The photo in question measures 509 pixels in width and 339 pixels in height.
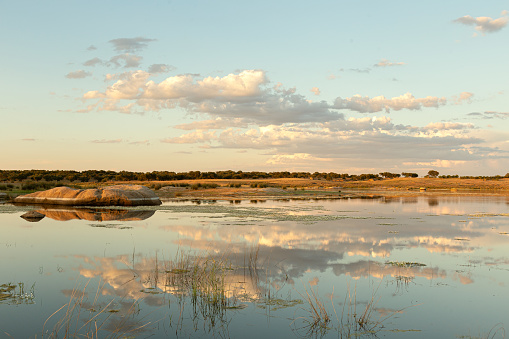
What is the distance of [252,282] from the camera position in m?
11.1

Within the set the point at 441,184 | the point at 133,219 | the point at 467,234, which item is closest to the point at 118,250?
the point at 133,219

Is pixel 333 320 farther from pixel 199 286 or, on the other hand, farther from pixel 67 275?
pixel 67 275

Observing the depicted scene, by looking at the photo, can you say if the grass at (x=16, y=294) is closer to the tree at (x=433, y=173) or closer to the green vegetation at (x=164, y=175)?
the green vegetation at (x=164, y=175)

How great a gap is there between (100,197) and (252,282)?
26.9 metres

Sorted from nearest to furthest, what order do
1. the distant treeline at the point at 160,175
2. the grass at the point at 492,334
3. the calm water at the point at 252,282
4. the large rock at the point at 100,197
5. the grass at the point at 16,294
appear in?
the grass at the point at 492,334 < the calm water at the point at 252,282 < the grass at the point at 16,294 < the large rock at the point at 100,197 < the distant treeline at the point at 160,175

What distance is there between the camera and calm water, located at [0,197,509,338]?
26.8 feet

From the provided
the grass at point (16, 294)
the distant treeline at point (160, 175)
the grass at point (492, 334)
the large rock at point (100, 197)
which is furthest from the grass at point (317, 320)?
the distant treeline at point (160, 175)

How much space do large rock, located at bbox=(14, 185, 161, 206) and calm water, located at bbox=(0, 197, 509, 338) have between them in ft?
46.5

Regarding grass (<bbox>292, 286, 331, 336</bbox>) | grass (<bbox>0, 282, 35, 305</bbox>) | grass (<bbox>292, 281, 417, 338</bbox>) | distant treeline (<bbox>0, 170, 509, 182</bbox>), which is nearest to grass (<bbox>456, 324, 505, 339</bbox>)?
grass (<bbox>292, 281, 417, 338</bbox>)

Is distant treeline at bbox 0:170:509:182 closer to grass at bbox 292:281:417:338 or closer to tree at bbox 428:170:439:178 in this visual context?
tree at bbox 428:170:439:178

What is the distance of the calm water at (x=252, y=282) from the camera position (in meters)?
8.18

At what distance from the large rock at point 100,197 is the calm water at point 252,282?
14163 millimetres

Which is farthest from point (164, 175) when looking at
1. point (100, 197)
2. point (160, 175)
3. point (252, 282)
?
point (252, 282)

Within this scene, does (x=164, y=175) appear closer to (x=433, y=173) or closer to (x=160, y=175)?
(x=160, y=175)
